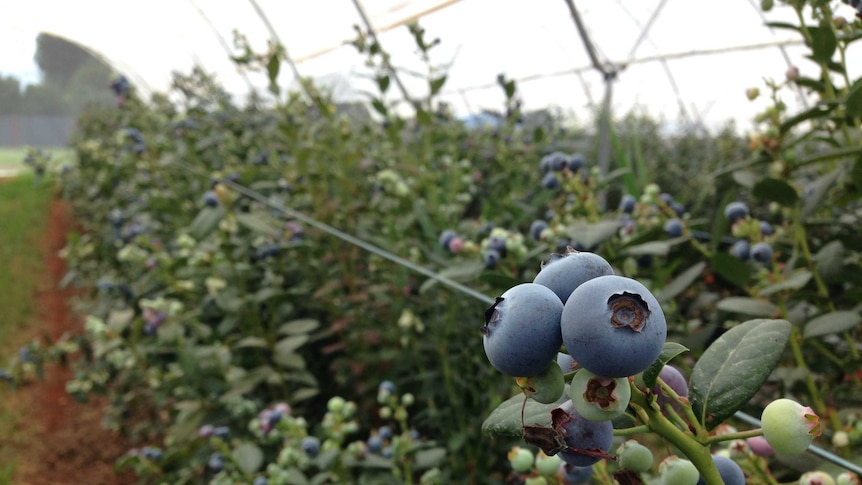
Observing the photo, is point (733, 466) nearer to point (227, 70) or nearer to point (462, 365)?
point (462, 365)

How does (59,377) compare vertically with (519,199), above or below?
below

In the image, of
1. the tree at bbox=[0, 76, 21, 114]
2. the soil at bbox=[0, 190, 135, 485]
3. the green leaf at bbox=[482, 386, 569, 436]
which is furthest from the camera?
the tree at bbox=[0, 76, 21, 114]

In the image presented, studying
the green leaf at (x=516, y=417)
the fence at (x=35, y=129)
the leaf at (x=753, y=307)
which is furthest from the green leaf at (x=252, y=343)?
the fence at (x=35, y=129)

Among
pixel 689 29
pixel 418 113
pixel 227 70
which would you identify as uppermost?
pixel 227 70

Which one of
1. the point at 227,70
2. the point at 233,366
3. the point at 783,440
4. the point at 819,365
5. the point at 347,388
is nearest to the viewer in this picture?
the point at 783,440

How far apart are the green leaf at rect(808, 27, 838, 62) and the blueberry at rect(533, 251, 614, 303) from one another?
830 millimetres

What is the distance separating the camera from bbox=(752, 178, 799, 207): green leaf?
105cm

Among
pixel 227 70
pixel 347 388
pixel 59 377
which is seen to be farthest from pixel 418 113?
pixel 227 70

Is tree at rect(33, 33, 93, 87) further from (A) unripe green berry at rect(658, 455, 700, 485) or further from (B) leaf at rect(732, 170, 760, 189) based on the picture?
(A) unripe green berry at rect(658, 455, 700, 485)

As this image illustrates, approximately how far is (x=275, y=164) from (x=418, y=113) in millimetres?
642

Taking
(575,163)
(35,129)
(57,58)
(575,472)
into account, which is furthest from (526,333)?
(35,129)

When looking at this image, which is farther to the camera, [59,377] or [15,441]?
[59,377]

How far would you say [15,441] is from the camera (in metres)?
3.31

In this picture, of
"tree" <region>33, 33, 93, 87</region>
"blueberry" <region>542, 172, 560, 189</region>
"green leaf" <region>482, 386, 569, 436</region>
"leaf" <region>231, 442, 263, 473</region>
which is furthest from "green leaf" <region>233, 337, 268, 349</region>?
"tree" <region>33, 33, 93, 87</region>
